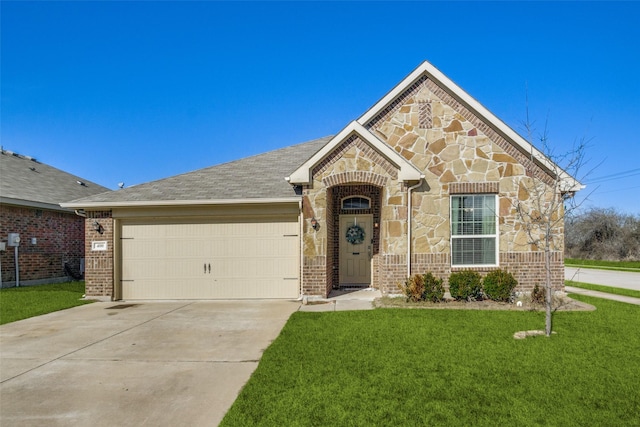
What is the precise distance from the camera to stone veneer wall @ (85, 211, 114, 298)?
11.0 m

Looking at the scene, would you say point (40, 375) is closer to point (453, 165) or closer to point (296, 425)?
point (296, 425)


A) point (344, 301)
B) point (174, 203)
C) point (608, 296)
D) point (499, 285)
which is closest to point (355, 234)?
point (344, 301)

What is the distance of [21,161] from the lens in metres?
18.5

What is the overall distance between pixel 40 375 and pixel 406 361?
4991 mm

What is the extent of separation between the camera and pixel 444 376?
182 inches

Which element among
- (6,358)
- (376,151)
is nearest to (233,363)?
(6,358)

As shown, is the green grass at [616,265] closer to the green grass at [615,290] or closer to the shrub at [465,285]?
the green grass at [615,290]

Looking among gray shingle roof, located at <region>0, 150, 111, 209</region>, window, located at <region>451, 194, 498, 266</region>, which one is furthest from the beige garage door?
gray shingle roof, located at <region>0, 150, 111, 209</region>

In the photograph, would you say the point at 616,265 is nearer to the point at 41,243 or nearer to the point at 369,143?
the point at 369,143

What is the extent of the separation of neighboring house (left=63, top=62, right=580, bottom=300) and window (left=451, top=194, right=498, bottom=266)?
0.09 feet

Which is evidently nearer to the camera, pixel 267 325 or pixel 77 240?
pixel 267 325

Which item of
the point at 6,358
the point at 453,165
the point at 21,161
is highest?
the point at 21,161

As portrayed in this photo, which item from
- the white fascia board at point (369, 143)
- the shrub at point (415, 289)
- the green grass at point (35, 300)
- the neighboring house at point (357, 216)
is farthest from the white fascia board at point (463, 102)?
the green grass at point (35, 300)

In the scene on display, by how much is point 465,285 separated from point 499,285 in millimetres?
801
